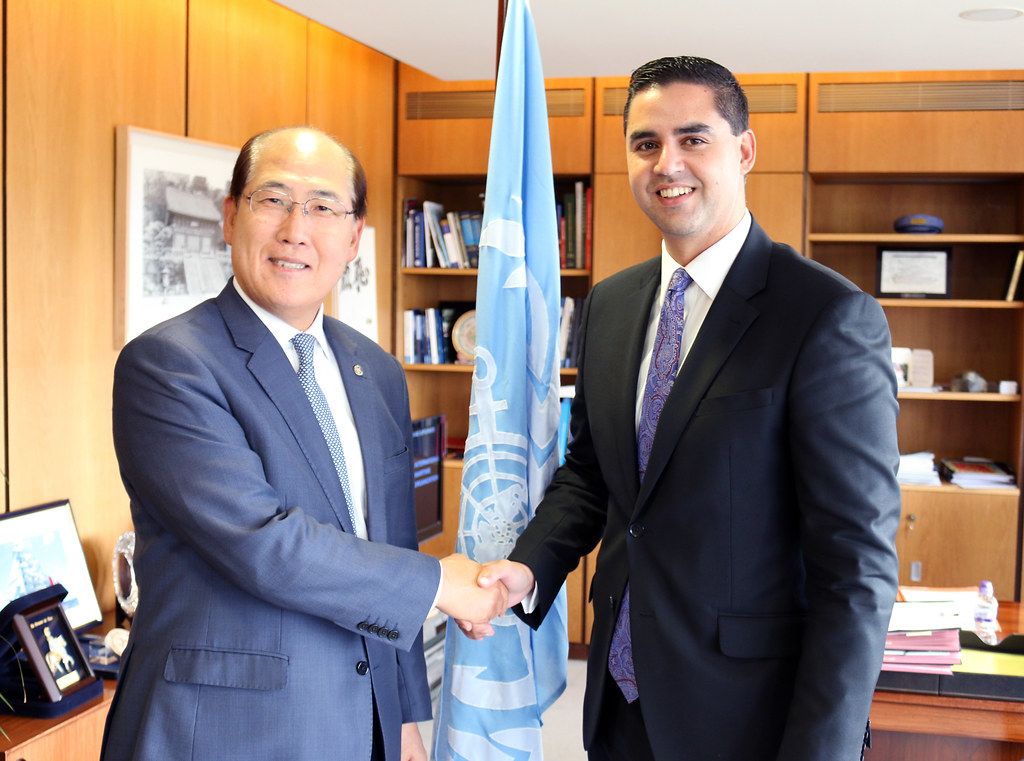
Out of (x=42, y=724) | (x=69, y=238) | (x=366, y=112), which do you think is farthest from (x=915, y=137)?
(x=42, y=724)

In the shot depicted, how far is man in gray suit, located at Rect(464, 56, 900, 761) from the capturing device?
5.48ft

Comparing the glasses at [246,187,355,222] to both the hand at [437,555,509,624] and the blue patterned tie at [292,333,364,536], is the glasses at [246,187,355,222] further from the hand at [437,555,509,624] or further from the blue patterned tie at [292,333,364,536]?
the hand at [437,555,509,624]

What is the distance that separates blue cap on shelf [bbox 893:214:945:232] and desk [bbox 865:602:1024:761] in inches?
122

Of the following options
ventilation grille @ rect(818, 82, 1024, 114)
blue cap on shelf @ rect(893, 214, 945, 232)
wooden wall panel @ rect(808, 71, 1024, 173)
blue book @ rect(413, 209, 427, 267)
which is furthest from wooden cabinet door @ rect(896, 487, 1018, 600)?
blue book @ rect(413, 209, 427, 267)

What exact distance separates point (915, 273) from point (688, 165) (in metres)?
3.80

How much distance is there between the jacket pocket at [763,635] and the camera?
1793 mm

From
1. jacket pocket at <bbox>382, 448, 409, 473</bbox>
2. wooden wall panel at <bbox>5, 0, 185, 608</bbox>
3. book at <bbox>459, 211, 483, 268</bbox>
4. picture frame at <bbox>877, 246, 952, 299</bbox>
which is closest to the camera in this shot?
jacket pocket at <bbox>382, 448, 409, 473</bbox>

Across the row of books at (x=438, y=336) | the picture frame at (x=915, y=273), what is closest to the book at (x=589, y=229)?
the row of books at (x=438, y=336)

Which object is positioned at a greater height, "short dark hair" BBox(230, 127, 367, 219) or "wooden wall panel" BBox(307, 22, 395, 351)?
"wooden wall panel" BBox(307, 22, 395, 351)

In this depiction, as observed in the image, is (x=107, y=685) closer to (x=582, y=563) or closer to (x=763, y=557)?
(x=763, y=557)

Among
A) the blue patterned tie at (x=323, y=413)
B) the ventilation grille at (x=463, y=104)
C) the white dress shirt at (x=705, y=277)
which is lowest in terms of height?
the blue patterned tie at (x=323, y=413)

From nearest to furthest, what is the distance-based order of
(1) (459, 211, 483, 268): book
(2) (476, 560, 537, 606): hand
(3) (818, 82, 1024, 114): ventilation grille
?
(2) (476, 560, 537, 606): hand < (3) (818, 82, 1024, 114): ventilation grille < (1) (459, 211, 483, 268): book

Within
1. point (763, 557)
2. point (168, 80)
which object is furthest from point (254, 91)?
point (763, 557)

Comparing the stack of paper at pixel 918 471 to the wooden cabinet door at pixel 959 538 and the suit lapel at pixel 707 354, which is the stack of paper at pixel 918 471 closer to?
the wooden cabinet door at pixel 959 538
